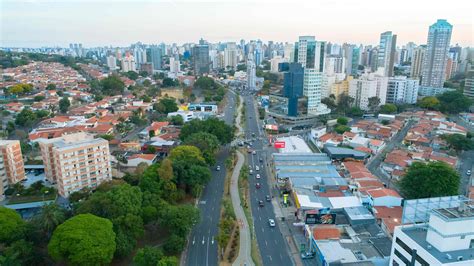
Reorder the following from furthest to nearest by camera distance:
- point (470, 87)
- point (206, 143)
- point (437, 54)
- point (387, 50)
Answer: point (387, 50)
point (437, 54)
point (470, 87)
point (206, 143)

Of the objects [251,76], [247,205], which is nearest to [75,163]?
[247,205]

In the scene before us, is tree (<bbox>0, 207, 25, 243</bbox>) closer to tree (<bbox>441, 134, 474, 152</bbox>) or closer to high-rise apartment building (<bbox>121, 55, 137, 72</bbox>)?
tree (<bbox>441, 134, 474, 152</bbox>)

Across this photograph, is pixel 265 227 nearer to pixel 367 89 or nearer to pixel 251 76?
pixel 367 89

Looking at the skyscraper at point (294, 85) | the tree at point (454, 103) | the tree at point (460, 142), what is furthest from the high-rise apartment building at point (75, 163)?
the tree at point (454, 103)

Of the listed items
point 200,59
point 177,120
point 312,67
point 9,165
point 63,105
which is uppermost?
point 200,59

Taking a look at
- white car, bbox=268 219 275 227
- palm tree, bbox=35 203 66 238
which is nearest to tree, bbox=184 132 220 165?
white car, bbox=268 219 275 227

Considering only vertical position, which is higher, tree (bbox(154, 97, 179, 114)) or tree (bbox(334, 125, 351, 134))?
tree (bbox(154, 97, 179, 114))
